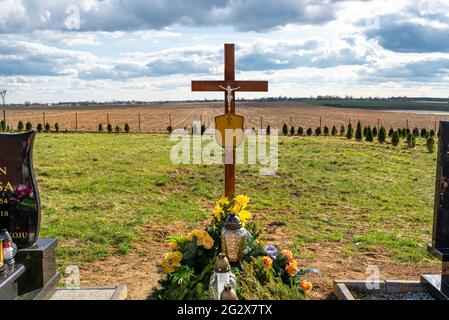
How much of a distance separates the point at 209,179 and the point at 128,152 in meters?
6.24

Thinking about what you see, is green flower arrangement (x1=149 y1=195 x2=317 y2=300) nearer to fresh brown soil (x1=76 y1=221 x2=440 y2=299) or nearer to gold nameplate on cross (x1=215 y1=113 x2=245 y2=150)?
fresh brown soil (x1=76 y1=221 x2=440 y2=299)

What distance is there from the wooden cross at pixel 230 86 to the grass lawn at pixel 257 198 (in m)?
1.77

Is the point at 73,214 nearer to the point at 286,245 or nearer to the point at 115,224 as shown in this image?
the point at 115,224

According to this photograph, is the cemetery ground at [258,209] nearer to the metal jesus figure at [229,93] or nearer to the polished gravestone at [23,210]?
the polished gravestone at [23,210]

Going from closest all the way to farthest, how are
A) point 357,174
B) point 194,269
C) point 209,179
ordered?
1. point 194,269
2. point 209,179
3. point 357,174

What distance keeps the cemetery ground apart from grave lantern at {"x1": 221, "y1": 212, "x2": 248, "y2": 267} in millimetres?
1441

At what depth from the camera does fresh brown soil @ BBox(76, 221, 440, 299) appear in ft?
→ 19.4

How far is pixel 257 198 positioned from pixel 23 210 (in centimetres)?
620

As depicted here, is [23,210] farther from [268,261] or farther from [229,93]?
[229,93]

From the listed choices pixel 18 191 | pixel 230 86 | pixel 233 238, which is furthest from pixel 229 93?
pixel 18 191

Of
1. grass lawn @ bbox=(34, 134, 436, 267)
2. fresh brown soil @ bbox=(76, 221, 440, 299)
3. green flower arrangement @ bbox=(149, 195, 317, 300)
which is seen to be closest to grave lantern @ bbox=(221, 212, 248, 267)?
green flower arrangement @ bbox=(149, 195, 317, 300)
